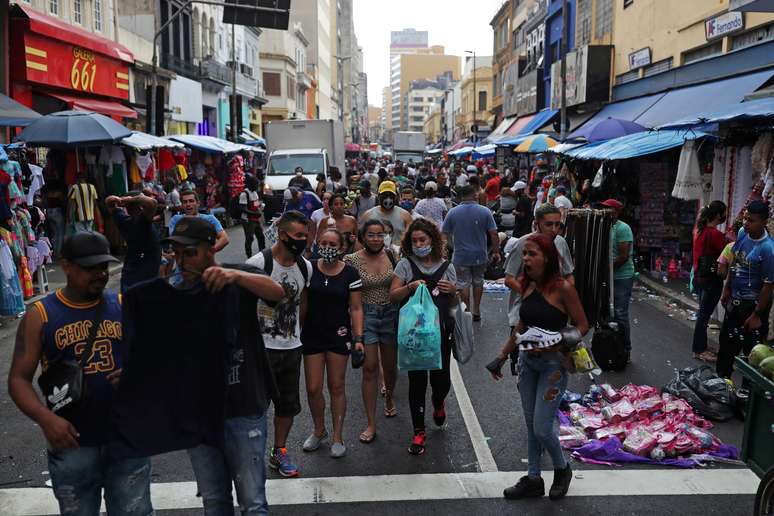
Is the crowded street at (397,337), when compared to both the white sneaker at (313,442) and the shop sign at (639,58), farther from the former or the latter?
the shop sign at (639,58)

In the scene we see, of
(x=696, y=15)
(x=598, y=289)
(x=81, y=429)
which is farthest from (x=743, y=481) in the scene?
(x=696, y=15)

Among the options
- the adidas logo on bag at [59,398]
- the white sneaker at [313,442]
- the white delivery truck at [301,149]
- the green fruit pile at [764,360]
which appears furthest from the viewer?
the white delivery truck at [301,149]

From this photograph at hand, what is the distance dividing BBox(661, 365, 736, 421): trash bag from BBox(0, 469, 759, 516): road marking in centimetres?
110

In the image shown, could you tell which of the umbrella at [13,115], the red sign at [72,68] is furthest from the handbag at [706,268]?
the red sign at [72,68]

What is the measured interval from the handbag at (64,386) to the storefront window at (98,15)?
68.7ft

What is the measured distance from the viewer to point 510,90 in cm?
4312

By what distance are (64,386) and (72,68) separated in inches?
696

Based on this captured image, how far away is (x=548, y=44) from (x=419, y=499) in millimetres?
33418

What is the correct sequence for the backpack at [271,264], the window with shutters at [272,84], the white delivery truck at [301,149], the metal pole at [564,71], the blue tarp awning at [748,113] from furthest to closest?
the window with shutters at [272,84] → the white delivery truck at [301,149] → the metal pole at [564,71] → the blue tarp awning at [748,113] → the backpack at [271,264]

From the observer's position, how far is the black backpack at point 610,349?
788cm

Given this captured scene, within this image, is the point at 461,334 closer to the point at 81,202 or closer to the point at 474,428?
the point at 474,428

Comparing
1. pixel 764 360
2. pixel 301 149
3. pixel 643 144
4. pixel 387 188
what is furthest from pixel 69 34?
pixel 764 360

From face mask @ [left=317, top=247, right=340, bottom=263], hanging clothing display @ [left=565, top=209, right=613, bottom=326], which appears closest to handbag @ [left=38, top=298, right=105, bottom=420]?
face mask @ [left=317, top=247, right=340, bottom=263]

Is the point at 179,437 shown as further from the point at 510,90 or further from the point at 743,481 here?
the point at 510,90
